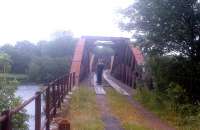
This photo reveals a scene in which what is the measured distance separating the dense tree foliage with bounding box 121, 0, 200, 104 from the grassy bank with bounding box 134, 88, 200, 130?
78 centimetres

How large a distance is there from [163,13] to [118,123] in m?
4.31

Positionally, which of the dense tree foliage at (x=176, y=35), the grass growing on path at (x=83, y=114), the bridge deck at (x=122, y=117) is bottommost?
the bridge deck at (x=122, y=117)

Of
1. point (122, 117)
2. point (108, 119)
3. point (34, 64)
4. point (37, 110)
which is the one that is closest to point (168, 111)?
point (122, 117)

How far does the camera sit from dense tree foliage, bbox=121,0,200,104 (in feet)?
43.9

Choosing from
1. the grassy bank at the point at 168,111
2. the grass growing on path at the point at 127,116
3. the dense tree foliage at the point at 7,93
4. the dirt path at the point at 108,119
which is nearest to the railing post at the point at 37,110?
the dirt path at the point at 108,119

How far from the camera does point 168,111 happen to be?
12.7m

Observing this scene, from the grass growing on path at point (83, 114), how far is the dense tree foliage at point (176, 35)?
2778 mm

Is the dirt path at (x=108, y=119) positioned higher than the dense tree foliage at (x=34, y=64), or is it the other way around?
the dense tree foliage at (x=34, y=64)

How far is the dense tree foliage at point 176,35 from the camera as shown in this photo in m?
13.4

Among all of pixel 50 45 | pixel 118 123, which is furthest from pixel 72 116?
pixel 50 45

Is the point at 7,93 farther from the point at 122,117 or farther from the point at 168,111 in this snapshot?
the point at 168,111

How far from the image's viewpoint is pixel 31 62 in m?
53.8

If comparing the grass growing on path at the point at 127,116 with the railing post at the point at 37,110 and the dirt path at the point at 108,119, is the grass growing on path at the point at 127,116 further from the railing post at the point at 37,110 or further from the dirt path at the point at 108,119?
the railing post at the point at 37,110

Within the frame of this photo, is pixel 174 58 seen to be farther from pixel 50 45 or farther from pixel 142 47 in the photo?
pixel 50 45
